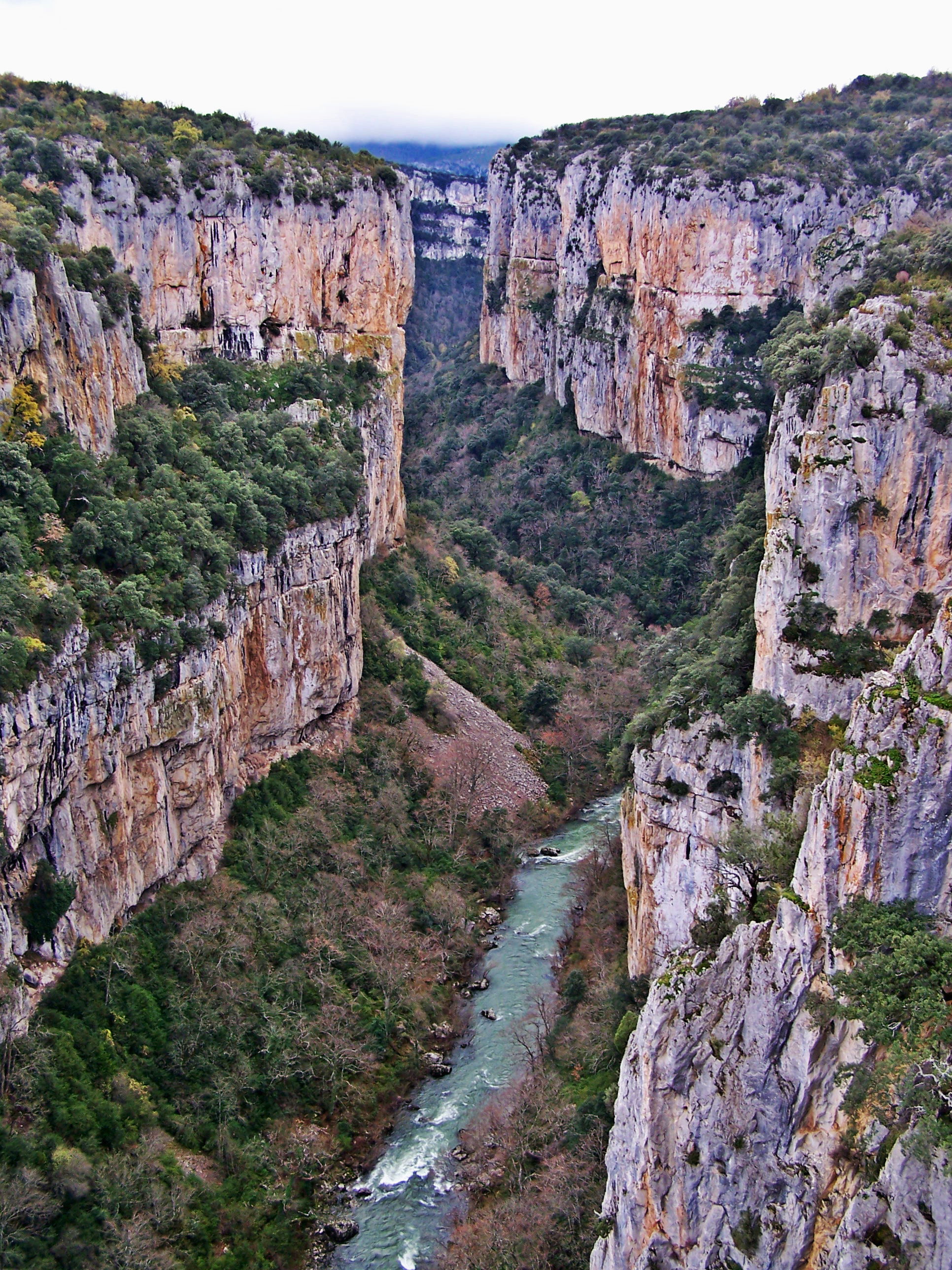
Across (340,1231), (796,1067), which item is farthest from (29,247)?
(796,1067)

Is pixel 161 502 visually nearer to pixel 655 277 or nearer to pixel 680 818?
pixel 680 818

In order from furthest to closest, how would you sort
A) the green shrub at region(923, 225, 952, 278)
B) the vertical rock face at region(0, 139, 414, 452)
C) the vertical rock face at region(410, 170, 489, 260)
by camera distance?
the vertical rock face at region(410, 170, 489, 260) → the vertical rock face at region(0, 139, 414, 452) → the green shrub at region(923, 225, 952, 278)

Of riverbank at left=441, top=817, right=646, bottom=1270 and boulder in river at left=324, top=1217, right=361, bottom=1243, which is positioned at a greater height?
riverbank at left=441, top=817, right=646, bottom=1270

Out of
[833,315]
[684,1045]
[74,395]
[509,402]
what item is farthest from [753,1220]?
[509,402]

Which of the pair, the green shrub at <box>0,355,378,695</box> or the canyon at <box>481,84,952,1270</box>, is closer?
the canyon at <box>481,84,952,1270</box>

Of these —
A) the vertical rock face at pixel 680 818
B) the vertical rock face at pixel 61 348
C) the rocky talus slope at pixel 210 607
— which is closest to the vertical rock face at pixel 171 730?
the rocky talus slope at pixel 210 607

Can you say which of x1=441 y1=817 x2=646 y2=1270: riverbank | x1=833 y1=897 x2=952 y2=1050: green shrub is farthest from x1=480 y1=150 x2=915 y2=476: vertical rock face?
x1=833 y1=897 x2=952 y2=1050: green shrub

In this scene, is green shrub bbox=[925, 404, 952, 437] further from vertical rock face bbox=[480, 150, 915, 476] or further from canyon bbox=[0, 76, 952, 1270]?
vertical rock face bbox=[480, 150, 915, 476]
